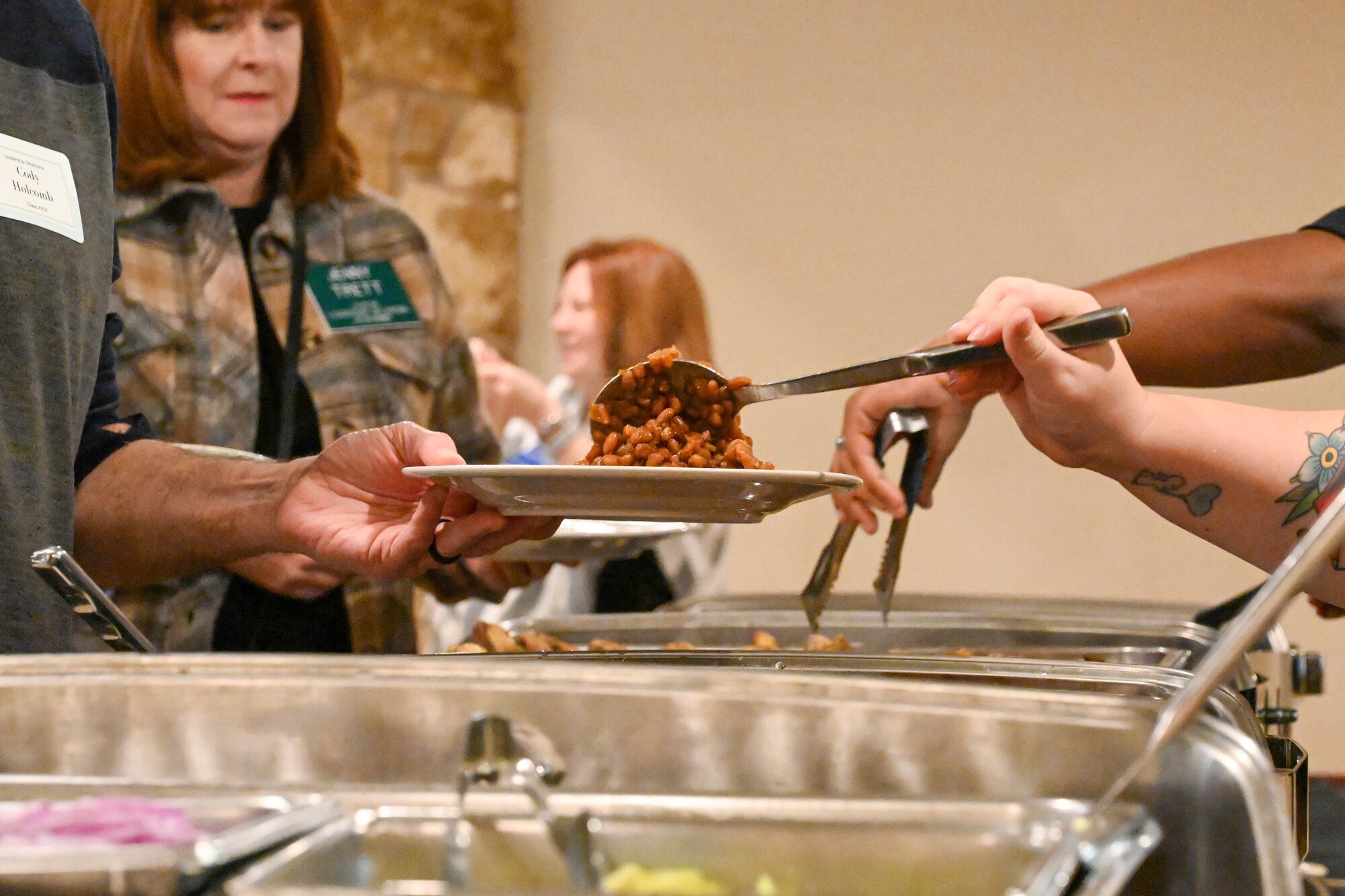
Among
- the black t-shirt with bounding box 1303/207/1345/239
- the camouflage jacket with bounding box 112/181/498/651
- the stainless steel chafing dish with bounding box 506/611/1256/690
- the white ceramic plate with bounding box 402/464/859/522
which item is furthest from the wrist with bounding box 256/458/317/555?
the black t-shirt with bounding box 1303/207/1345/239

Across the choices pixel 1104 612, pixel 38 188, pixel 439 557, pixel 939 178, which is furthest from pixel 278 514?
pixel 939 178

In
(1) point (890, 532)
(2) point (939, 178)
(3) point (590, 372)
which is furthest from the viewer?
(2) point (939, 178)

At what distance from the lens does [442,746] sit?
0.66 meters

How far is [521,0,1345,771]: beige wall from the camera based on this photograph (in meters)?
3.38

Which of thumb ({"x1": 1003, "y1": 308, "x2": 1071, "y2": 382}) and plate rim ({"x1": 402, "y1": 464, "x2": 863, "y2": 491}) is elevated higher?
thumb ({"x1": 1003, "y1": 308, "x2": 1071, "y2": 382})

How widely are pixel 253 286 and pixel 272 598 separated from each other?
0.48m

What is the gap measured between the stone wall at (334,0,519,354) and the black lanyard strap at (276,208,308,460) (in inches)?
87.5

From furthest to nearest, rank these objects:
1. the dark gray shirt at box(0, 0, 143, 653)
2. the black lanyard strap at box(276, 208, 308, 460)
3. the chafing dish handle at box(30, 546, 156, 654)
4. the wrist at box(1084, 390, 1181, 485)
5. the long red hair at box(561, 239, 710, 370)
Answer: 1. the long red hair at box(561, 239, 710, 370)
2. the black lanyard strap at box(276, 208, 308, 460)
3. the dark gray shirt at box(0, 0, 143, 653)
4. the wrist at box(1084, 390, 1181, 485)
5. the chafing dish handle at box(30, 546, 156, 654)

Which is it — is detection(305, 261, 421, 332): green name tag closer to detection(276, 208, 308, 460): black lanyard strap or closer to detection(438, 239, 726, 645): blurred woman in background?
detection(276, 208, 308, 460): black lanyard strap

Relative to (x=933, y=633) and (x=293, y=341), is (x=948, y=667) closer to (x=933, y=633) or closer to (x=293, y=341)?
(x=933, y=633)

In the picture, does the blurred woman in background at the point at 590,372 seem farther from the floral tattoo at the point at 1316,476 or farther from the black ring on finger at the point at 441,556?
the floral tattoo at the point at 1316,476

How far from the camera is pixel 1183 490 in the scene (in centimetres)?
110

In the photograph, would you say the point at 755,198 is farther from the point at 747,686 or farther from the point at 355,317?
the point at 747,686

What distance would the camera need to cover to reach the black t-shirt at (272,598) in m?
1.76
